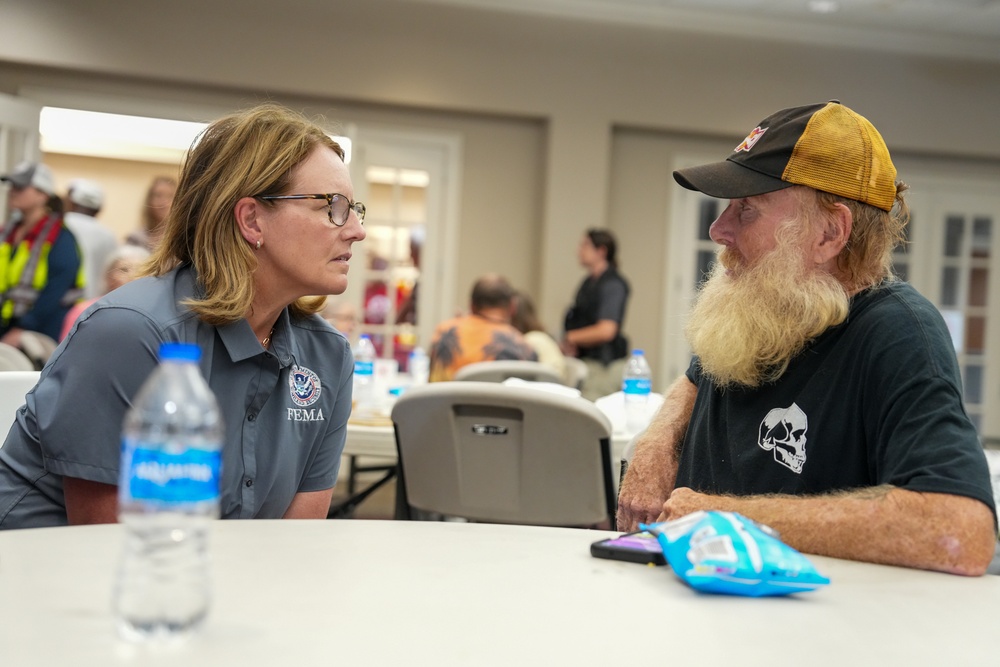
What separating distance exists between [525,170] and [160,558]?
742 centimetres

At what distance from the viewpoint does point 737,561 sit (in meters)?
0.95

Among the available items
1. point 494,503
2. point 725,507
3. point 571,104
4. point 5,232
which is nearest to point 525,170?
point 571,104

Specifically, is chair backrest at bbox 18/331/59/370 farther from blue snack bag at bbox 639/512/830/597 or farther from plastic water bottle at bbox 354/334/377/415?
blue snack bag at bbox 639/512/830/597

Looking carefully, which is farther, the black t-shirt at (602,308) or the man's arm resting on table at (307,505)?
the black t-shirt at (602,308)

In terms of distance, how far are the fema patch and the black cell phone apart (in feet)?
2.15

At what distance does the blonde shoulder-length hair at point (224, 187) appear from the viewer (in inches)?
61.9

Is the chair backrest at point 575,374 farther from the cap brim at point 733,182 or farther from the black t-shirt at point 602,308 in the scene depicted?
the cap brim at point 733,182

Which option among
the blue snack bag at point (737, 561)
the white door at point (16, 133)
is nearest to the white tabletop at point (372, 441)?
the blue snack bag at point (737, 561)

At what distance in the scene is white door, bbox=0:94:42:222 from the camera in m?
6.55

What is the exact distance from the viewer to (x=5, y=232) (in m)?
5.51

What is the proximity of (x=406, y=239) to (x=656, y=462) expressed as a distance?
6.41 meters

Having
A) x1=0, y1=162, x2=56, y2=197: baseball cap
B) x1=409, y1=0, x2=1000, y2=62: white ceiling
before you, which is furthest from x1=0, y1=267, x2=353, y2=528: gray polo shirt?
x1=409, y1=0, x2=1000, y2=62: white ceiling

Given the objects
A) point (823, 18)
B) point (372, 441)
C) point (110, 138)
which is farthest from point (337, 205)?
point (110, 138)

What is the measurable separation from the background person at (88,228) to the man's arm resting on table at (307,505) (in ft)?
16.0
